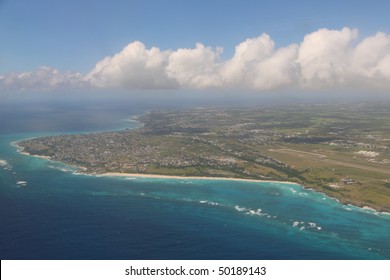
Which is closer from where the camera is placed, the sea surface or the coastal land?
the sea surface

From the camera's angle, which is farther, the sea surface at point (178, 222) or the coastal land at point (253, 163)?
the coastal land at point (253, 163)

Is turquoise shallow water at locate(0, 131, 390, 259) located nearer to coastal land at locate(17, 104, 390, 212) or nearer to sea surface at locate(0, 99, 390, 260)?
sea surface at locate(0, 99, 390, 260)

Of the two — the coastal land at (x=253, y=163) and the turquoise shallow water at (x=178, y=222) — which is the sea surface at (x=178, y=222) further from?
the coastal land at (x=253, y=163)

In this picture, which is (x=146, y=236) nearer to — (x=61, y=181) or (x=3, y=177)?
(x=61, y=181)

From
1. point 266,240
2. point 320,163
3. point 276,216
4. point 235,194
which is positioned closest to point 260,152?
point 320,163

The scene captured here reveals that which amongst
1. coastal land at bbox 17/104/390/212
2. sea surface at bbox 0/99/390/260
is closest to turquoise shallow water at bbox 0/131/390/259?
sea surface at bbox 0/99/390/260

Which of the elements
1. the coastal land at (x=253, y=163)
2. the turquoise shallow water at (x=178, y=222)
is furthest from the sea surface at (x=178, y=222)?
the coastal land at (x=253, y=163)
